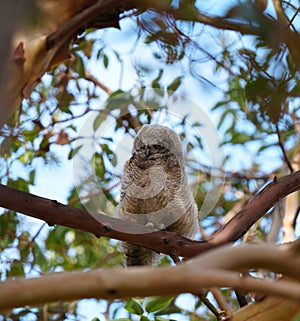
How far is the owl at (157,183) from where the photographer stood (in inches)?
78.3

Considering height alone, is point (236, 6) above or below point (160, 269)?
above

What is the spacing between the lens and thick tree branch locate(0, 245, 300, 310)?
1.91 feet

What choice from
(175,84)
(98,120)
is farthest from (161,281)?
(98,120)

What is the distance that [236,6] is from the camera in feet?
3.60

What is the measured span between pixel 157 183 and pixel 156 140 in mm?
136

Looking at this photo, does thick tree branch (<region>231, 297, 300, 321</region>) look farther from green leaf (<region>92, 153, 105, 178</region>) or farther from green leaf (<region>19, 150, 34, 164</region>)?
green leaf (<region>19, 150, 34, 164</region>)

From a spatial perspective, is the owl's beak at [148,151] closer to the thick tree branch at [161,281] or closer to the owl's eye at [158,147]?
the owl's eye at [158,147]

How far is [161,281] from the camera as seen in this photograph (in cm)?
58

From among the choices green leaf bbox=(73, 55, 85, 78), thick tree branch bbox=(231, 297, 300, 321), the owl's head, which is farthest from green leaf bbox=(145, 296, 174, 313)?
green leaf bbox=(73, 55, 85, 78)

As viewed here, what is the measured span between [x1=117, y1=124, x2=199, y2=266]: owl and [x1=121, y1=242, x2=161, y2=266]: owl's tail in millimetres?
146

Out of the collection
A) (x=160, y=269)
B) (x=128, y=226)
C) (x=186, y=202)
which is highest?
(x=186, y=202)

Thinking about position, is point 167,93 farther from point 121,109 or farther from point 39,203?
point 39,203

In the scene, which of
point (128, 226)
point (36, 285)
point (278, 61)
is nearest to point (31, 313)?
point (128, 226)

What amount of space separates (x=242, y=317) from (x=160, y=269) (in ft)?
2.41
